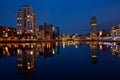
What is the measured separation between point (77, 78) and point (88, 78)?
0.78 meters

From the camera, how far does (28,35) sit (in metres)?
197

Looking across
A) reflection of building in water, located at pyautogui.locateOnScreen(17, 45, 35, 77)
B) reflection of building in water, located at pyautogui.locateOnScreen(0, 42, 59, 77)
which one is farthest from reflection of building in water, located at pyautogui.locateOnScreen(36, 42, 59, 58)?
reflection of building in water, located at pyautogui.locateOnScreen(17, 45, 35, 77)

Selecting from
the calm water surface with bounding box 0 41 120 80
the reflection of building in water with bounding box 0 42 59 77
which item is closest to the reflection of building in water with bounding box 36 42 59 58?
the reflection of building in water with bounding box 0 42 59 77

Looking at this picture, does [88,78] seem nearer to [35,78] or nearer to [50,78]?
[50,78]

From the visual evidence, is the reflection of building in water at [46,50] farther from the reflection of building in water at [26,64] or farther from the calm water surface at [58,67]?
the reflection of building in water at [26,64]

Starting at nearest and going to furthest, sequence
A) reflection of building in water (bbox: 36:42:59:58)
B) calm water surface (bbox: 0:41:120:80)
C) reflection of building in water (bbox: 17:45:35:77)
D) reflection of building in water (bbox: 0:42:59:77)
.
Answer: calm water surface (bbox: 0:41:120:80) < reflection of building in water (bbox: 17:45:35:77) < reflection of building in water (bbox: 0:42:59:77) < reflection of building in water (bbox: 36:42:59:58)

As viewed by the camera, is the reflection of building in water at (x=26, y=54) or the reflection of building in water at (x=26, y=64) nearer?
the reflection of building in water at (x=26, y=64)

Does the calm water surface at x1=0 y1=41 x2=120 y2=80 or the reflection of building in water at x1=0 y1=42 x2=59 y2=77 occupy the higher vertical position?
the reflection of building in water at x1=0 y1=42 x2=59 y2=77

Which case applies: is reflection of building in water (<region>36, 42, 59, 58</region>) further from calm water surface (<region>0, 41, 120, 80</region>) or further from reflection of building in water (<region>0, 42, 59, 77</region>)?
calm water surface (<region>0, 41, 120, 80</region>)

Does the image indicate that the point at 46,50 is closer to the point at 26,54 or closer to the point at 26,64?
the point at 26,54

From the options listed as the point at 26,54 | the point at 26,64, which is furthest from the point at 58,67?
the point at 26,54

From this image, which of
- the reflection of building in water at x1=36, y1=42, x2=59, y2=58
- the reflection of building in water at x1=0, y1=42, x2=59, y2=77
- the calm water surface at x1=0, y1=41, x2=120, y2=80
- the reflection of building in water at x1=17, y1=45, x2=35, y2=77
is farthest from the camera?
the reflection of building in water at x1=36, y1=42, x2=59, y2=58

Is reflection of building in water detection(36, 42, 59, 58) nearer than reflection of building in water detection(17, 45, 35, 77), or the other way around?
reflection of building in water detection(17, 45, 35, 77)

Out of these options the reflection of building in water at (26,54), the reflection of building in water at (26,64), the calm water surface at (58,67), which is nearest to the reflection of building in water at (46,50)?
the reflection of building in water at (26,54)
